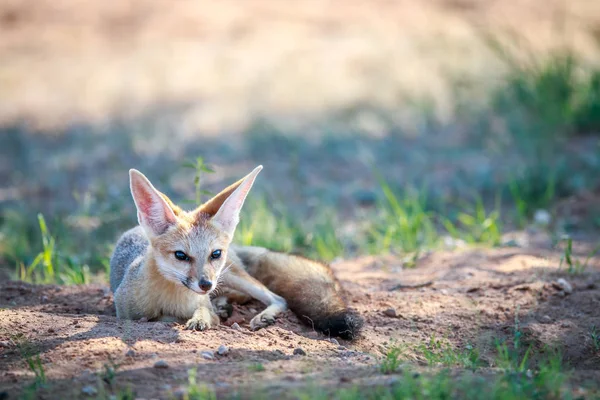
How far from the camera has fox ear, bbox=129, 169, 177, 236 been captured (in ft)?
13.6

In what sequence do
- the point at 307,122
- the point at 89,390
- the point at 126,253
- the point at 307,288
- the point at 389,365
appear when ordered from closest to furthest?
the point at 89,390, the point at 389,365, the point at 307,288, the point at 126,253, the point at 307,122

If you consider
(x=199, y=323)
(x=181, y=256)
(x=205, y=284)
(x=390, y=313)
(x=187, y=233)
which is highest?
(x=187, y=233)

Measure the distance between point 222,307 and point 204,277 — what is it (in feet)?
Answer: 2.46

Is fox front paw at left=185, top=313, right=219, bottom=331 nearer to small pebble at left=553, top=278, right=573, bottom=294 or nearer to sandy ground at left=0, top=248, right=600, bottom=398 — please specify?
sandy ground at left=0, top=248, right=600, bottom=398

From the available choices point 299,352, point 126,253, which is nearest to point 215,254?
point 299,352

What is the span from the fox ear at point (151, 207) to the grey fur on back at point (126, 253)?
1.86ft

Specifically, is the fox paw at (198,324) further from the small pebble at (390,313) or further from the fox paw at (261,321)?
the small pebble at (390,313)

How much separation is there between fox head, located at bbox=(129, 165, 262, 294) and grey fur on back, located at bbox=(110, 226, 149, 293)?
0.59 metres

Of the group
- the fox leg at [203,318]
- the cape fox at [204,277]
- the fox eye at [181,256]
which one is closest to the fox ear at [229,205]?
the cape fox at [204,277]

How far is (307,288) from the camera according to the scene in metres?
4.62

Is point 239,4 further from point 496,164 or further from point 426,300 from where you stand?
point 426,300

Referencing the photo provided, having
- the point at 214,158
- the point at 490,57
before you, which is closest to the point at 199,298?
the point at 214,158

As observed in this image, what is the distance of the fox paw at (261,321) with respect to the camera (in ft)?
14.3

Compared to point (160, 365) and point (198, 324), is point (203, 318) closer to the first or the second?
point (198, 324)
